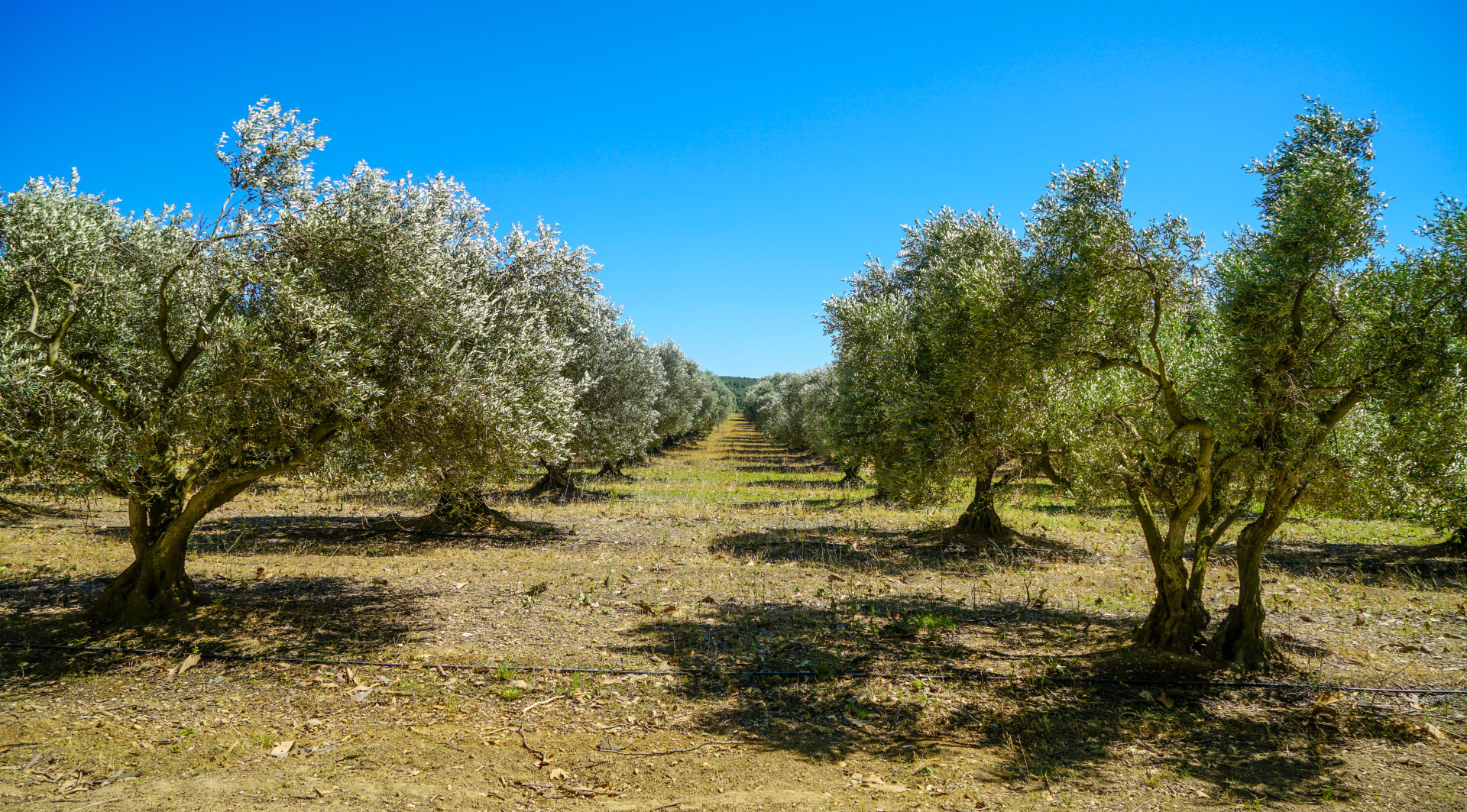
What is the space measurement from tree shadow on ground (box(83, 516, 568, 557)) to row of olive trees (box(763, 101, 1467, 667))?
14.2 metres

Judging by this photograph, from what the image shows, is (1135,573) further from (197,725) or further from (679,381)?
(679,381)

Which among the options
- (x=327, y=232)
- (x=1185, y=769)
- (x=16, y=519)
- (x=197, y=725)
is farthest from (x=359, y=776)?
(x=16, y=519)

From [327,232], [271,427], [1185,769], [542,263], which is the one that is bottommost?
[1185,769]

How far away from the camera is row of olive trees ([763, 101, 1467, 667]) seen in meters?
8.95

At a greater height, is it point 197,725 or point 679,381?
point 679,381

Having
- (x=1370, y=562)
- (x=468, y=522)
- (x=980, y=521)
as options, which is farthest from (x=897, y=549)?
(x=468, y=522)

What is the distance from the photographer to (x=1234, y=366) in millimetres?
10242

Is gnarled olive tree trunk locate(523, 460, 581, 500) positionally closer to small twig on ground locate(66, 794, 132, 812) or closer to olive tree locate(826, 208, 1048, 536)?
olive tree locate(826, 208, 1048, 536)

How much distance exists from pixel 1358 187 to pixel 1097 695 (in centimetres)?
750

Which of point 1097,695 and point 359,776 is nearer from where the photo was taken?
point 359,776

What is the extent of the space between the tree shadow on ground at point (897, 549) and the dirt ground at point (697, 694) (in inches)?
42.7

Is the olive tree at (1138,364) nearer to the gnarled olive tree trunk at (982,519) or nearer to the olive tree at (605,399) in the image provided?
the gnarled olive tree trunk at (982,519)

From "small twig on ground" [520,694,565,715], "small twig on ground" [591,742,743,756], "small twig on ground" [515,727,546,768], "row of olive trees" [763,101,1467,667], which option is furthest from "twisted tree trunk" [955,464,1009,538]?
"small twig on ground" [515,727,546,768]

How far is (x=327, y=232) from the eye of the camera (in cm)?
1096
